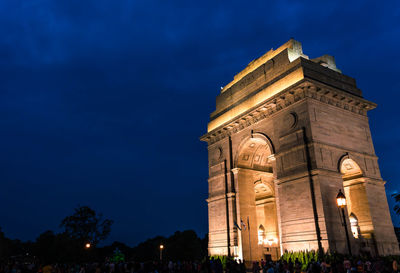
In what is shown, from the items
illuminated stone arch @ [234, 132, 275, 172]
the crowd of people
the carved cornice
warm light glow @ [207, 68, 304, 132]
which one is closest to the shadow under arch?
the crowd of people

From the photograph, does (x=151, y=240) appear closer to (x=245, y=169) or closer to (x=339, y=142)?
(x=245, y=169)

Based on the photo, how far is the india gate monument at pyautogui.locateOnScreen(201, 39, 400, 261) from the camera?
20.2 metres

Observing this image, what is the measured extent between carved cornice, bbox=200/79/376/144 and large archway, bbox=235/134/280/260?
1661mm

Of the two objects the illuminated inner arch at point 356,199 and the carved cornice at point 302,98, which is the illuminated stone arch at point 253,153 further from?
the illuminated inner arch at point 356,199

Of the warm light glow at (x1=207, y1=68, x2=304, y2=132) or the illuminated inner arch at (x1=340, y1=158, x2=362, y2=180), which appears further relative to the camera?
the warm light glow at (x1=207, y1=68, x2=304, y2=132)

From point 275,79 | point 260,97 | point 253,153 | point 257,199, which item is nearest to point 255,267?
point 253,153

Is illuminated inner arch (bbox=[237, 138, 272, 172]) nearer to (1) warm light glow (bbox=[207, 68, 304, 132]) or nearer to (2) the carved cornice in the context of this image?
(2) the carved cornice

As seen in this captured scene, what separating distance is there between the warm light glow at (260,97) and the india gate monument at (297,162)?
0.08 m

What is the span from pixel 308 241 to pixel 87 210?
44602mm

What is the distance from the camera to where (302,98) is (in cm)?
2234

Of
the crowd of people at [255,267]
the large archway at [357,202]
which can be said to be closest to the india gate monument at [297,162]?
the large archway at [357,202]

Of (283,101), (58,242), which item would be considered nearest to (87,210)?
(58,242)

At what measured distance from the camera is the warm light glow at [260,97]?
23.7 m

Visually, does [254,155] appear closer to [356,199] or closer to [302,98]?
[302,98]
